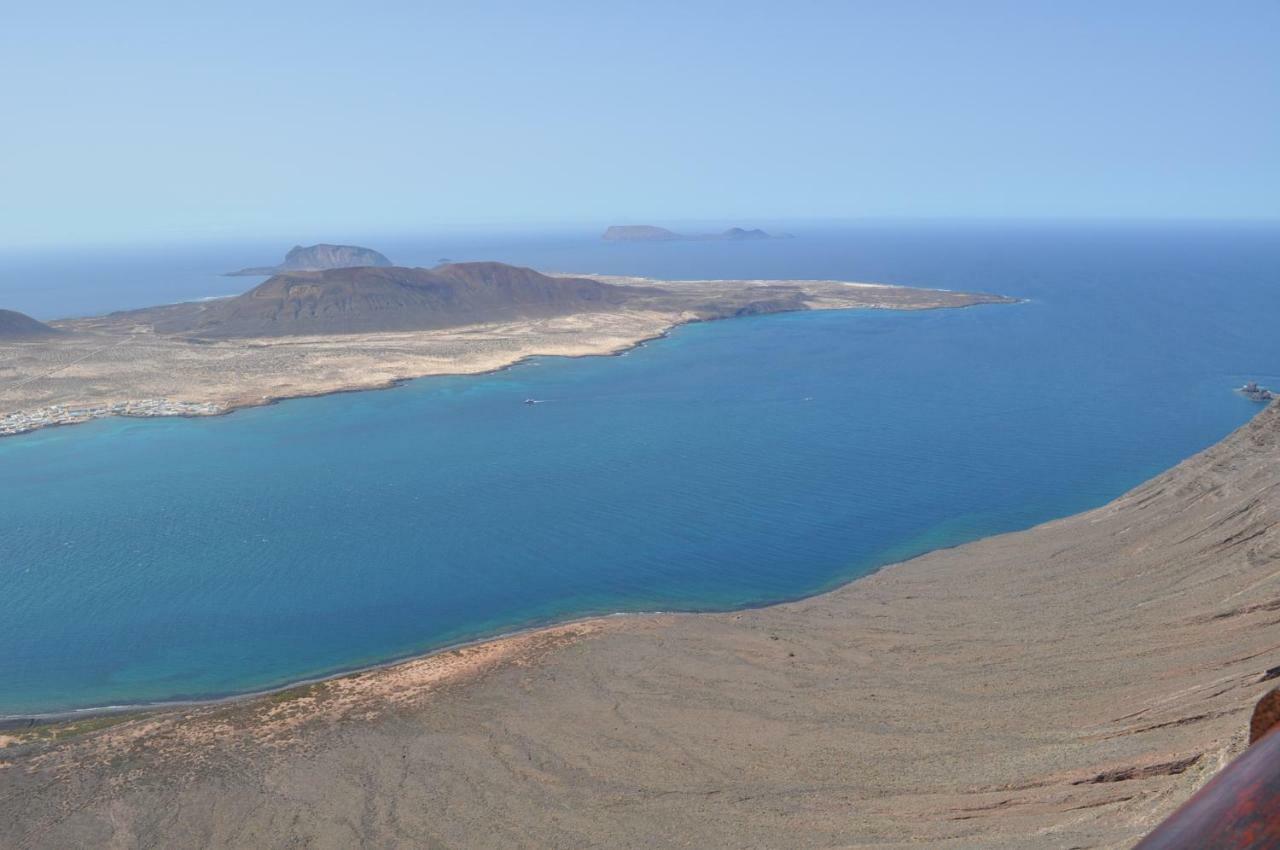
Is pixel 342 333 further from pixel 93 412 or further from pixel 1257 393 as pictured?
pixel 1257 393

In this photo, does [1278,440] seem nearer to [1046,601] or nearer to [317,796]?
[1046,601]

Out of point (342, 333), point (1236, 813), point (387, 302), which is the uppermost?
point (387, 302)

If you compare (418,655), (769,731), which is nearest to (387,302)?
(418,655)

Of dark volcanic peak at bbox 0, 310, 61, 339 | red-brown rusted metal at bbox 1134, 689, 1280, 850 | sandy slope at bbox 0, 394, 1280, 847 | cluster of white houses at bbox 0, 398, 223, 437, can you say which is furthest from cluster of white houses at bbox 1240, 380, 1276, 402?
dark volcanic peak at bbox 0, 310, 61, 339

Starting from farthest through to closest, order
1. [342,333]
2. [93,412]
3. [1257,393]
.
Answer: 1. [342,333]
2. [1257,393]
3. [93,412]

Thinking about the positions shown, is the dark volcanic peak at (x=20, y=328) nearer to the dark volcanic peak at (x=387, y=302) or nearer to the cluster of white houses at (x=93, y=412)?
the dark volcanic peak at (x=387, y=302)

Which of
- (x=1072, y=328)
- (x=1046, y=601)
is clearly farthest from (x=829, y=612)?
(x=1072, y=328)

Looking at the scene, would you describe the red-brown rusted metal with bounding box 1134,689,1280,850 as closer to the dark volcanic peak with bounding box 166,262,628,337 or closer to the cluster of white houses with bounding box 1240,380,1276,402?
the cluster of white houses with bounding box 1240,380,1276,402
